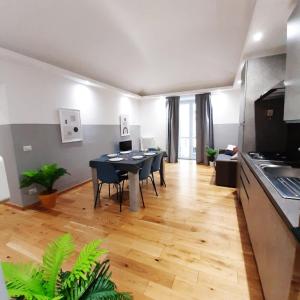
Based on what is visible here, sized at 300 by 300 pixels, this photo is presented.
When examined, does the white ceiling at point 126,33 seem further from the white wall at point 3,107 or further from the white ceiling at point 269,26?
A: the white wall at point 3,107

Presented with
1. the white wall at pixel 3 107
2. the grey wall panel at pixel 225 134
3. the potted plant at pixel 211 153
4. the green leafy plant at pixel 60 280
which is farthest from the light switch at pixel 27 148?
the grey wall panel at pixel 225 134

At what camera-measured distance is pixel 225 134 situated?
574cm

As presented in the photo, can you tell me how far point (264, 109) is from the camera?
2.60m

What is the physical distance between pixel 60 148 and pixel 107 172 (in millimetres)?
1460

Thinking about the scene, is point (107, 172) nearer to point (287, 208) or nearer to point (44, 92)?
point (44, 92)

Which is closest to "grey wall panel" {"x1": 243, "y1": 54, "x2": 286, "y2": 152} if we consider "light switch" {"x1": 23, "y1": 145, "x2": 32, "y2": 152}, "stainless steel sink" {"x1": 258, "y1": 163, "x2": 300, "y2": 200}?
"stainless steel sink" {"x1": 258, "y1": 163, "x2": 300, "y2": 200}

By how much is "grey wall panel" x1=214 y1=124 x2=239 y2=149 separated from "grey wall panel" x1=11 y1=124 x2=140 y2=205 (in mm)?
3390

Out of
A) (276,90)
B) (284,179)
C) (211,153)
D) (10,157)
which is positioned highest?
(276,90)

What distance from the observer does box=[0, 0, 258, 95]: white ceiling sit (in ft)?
7.07

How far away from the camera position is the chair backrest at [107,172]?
9.00 feet

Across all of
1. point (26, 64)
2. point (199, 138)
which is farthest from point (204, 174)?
point (26, 64)

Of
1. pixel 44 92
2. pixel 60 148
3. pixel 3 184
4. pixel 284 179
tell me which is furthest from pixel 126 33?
pixel 3 184

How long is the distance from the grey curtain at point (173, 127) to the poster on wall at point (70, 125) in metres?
3.28

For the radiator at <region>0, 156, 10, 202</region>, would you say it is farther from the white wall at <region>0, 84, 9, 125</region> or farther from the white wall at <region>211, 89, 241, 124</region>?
the white wall at <region>211, 89, 241, 124</region>
